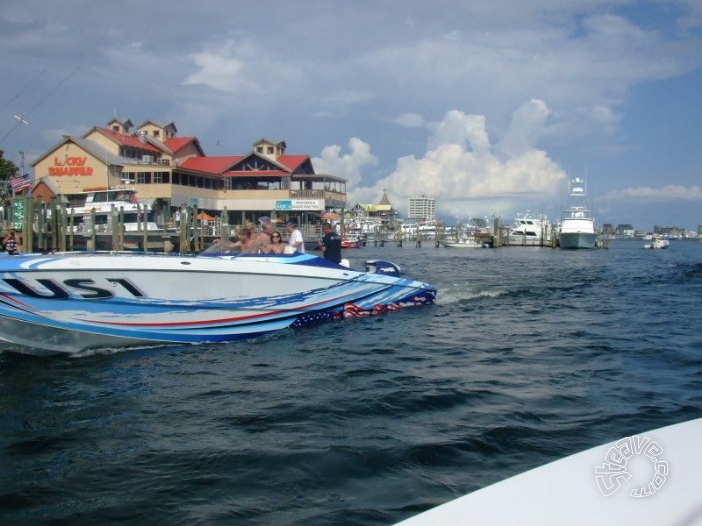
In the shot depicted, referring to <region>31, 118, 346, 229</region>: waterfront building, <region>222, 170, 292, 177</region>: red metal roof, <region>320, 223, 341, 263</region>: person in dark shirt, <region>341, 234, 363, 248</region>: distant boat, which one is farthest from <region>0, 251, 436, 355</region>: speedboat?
<region>341, 234, 363, 248</region>: distant boat

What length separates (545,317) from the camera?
13.6 m

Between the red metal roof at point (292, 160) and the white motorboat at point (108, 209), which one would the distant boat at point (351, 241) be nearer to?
the red metal roof at point (292, 160)

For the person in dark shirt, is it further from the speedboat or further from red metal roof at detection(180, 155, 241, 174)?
red metal roof at detection(180, 155, 241, 174)

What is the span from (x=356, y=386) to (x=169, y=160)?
54.6 meters

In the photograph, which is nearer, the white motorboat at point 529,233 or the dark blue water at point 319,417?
the dark blue water at point 319,417

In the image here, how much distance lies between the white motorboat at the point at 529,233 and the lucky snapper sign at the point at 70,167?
153 feet

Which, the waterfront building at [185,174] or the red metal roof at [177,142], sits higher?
the red metal roof at [177,142]

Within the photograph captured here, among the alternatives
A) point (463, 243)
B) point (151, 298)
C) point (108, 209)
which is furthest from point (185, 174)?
point (151, 298)

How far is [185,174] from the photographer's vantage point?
5594 cm

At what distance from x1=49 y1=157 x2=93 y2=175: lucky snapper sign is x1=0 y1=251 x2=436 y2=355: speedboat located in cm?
4752

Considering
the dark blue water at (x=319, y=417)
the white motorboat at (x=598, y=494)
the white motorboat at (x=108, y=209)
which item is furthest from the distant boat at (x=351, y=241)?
the white motorboat at (x=598, y=494)

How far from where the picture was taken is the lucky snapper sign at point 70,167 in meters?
54.5

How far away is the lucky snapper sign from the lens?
54537 millimetres

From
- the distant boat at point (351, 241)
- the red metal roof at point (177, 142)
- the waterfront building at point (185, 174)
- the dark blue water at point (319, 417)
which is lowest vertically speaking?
the dark blue water at point (319, 417)
